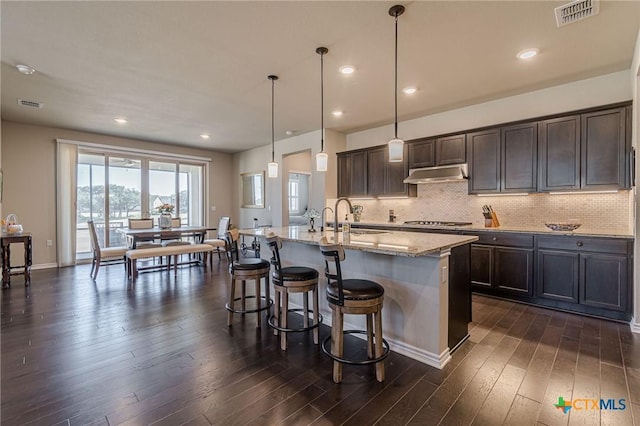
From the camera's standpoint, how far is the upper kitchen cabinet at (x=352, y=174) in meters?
Answer: 5.70

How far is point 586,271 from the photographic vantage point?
317 cm

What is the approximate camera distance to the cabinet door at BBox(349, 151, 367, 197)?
5.68 metres

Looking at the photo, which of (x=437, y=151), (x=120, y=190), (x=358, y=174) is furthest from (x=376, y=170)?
(x=120, y=190)

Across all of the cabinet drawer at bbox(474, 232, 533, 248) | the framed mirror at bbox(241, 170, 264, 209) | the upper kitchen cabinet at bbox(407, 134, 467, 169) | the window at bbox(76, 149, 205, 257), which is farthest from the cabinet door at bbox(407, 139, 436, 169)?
the window at bbox(76, 149, 205, 257)

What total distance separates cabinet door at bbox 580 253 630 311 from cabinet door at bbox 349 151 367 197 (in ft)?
11.0

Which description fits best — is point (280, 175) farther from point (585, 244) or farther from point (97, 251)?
point (585, 244)

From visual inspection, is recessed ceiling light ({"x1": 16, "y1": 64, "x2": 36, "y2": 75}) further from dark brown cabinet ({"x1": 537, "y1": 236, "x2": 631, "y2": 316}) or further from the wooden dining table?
dark brown cabinet ({"x1": 537, "y1": 236, "x2": 631, "y2": 316})

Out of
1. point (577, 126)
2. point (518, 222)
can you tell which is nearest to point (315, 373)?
point (518, 222)

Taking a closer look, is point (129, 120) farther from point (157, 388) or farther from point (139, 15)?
point (157, 388)

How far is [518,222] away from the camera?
4148 millimetres

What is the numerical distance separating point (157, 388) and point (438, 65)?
388cm

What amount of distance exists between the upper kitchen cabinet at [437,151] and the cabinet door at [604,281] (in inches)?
78.0

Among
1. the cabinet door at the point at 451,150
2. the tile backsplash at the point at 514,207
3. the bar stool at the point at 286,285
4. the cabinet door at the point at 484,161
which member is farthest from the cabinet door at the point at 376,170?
the bar stool at the point at 286,285

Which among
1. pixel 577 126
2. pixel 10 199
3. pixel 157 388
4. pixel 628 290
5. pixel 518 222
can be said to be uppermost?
pixel 577 126
